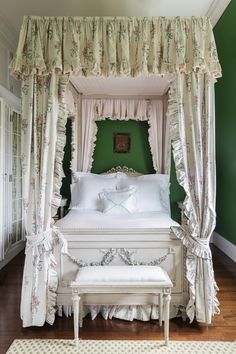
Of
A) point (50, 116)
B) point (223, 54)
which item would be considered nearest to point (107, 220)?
point (50, 116)

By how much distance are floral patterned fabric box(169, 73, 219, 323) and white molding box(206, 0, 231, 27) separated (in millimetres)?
1408

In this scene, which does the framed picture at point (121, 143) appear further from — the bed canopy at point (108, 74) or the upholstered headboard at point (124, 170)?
the bed canopy at point (108, 74)

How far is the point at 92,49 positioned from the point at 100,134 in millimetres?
2287

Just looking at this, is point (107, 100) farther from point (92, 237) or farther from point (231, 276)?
point (231, 276)

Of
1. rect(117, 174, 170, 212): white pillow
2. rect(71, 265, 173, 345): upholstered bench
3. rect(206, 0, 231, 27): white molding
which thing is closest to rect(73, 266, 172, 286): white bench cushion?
rect(71, 265, 173, 345): upholstered bench

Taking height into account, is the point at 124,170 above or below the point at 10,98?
below

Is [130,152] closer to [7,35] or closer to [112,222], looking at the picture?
[112,222]

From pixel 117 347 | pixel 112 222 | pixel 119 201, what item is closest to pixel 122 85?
pixel 119 201

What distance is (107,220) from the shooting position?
276 centimetres

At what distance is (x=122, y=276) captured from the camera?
2.10 meters

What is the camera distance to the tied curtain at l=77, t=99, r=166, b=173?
13.7 feet

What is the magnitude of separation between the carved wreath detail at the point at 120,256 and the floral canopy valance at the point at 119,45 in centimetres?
141

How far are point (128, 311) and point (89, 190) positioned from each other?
1686 mm

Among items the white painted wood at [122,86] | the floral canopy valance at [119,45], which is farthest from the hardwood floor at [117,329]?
the white painted wood at [122,86]
